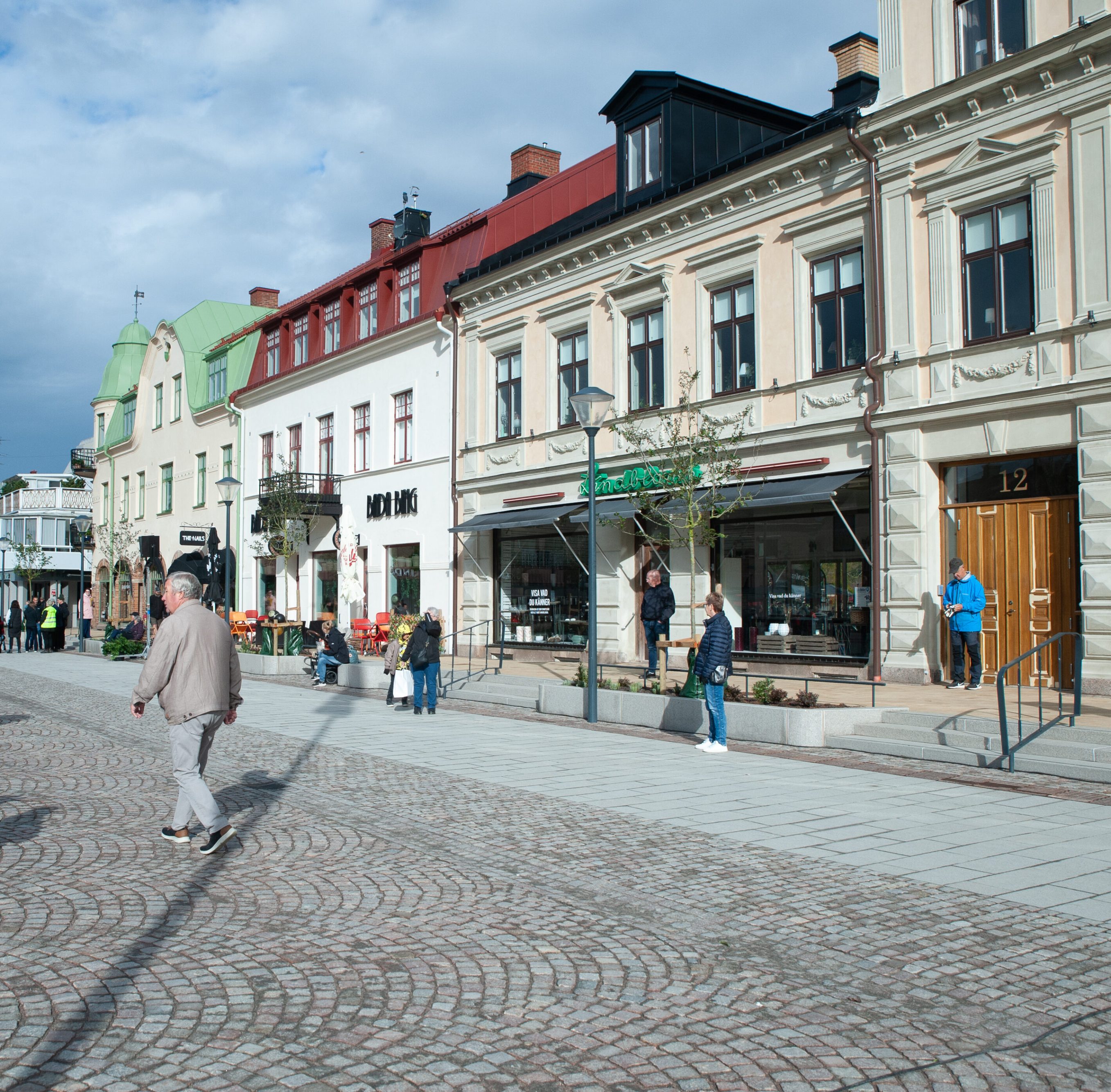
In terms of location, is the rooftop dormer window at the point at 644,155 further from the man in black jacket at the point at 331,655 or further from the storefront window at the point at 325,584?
the storefront window at the point at 325,584

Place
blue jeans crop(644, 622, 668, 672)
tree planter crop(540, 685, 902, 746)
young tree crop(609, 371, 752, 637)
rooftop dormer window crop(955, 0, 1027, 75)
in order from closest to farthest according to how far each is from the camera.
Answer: tree planter crop(540, 685, 902, 746) < rooftop dormer window crop(955, 0, 1027, 75) < young tree crop(609, 371, 752, 637) < blue jeans crop(644, 622, 668, 672)

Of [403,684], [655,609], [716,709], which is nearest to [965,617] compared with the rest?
[655,609]

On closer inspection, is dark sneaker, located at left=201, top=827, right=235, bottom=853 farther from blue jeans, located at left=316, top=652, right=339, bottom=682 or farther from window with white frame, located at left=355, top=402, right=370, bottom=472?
window with white frame, located at left=355, top=402, right=370, bottom=472

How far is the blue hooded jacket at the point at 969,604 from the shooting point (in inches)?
596

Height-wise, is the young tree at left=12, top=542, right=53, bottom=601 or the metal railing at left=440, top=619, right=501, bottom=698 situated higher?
the young tree at left=12, top=542, right=53, bottom=601

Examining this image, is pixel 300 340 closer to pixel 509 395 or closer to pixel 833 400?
pixel 509 395

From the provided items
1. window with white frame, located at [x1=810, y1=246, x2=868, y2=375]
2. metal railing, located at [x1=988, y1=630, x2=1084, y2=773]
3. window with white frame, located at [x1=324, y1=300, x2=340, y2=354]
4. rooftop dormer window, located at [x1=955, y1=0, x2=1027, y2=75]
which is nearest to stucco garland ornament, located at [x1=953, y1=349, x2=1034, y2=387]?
window with white frame, located at [x1=810, y1=246, x2=868, y2=375]

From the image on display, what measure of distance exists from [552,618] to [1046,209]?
12.9 meters

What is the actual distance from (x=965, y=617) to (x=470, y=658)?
9.47 meters

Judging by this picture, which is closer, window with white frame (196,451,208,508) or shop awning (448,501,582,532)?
shop awning (448,501,582,532)

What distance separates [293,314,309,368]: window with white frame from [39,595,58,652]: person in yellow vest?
1030 centimetres

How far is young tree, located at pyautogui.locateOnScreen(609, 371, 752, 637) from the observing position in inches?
699

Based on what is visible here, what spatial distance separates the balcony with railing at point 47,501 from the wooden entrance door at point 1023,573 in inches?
2341

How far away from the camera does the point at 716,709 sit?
12031 mm
